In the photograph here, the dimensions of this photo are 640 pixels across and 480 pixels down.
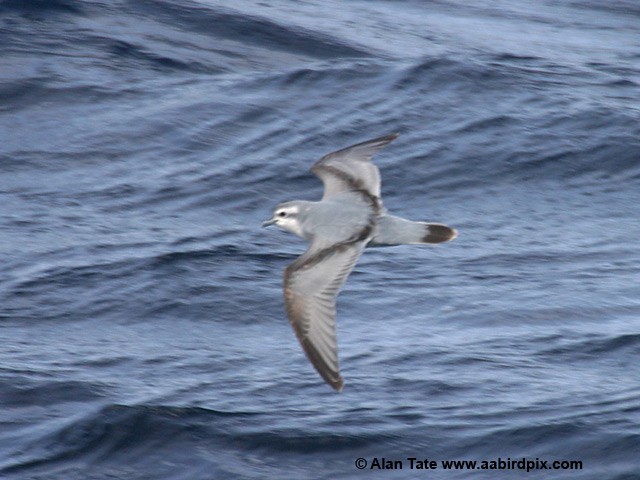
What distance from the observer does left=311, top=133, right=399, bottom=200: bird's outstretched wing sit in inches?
342

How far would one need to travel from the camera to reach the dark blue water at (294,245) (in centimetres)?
851

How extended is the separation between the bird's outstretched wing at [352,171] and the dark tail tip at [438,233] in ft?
2.10

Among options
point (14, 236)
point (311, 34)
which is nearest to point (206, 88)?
point (311, 34)

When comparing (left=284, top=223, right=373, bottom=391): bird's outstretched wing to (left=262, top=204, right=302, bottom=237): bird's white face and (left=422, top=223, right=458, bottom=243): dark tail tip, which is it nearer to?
(left=262, top=204, right=302, bottom=237): bird's white face

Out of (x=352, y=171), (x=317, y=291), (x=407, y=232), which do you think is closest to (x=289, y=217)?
(x=317, y=291)

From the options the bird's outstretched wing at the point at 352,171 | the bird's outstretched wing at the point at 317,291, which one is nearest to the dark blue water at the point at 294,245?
A: the bird's outstretched wing at the point at 317,291

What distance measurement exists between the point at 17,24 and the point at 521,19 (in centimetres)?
703

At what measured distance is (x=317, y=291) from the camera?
773cm

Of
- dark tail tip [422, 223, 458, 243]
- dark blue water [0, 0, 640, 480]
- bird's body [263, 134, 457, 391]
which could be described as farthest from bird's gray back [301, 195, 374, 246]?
dark blue water [0, 0, 640, 480]

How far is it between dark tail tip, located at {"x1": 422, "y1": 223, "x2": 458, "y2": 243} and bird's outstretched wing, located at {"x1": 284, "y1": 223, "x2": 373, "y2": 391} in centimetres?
47

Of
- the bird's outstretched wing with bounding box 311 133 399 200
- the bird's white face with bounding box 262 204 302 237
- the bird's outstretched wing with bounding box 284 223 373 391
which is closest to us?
the bird's outstretched wing with bounding box 284 223 373 391

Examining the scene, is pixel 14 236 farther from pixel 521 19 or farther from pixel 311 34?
pixel 521 19

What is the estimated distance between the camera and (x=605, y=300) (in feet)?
33.6

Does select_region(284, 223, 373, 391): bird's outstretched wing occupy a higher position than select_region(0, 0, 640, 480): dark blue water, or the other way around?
select_region(284, 223, 373, 391): bird's outstretched wing
